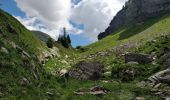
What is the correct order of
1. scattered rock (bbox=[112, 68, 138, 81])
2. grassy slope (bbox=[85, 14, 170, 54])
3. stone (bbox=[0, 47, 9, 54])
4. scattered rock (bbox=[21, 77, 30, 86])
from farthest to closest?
grassy slope (bbox=[85, 14, 170, 54])
scattered rock (bbox=[112, 68, 138, 81])
stone (bbox=[0, 47, 9, 54])
scattered rock (bbox=[21, 77, 30, 86])

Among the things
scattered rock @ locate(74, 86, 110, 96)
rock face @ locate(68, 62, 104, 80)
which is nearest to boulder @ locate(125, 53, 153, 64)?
rock face @ locate(68, 62, 104, 80)

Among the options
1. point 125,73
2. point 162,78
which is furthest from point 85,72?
point 162,78

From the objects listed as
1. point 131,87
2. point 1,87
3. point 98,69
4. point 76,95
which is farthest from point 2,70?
point 98,69

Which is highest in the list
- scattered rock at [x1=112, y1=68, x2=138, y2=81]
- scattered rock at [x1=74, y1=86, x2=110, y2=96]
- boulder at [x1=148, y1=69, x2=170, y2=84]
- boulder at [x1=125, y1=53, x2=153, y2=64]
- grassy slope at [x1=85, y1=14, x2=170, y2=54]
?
grassy slope at [x1=85, y1=14, x2=170, y2=54]

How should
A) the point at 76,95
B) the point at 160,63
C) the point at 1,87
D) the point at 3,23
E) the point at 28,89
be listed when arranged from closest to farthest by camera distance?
the point at 1,87, the point at 28,89, the point at 76,95, the point at 3,23, the point at 160,63

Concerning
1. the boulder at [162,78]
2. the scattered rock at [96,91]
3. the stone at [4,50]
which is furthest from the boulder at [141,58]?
the stone at [4,50]

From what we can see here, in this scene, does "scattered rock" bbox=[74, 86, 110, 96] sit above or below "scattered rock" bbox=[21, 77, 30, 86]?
below

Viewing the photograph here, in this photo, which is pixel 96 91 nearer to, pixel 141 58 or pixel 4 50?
pixel 4 50

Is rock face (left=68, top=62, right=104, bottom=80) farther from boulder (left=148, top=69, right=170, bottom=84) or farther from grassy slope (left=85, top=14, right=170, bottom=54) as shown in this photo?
grassy slope (left=85, top=14, right=170, bottom=54)

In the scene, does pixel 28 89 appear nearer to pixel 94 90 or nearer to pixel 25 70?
pixel 25 70

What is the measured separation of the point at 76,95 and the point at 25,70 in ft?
13.7

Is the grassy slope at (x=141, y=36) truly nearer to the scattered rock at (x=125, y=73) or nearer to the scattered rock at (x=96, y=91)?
the scattered rock at (x=125, y=73)

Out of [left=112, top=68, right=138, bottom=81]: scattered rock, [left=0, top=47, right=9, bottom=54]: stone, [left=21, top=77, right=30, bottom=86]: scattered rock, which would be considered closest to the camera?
[left=21, top=77, right=30, bottom=86]: scattered rock

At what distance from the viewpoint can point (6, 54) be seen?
26750 mm
